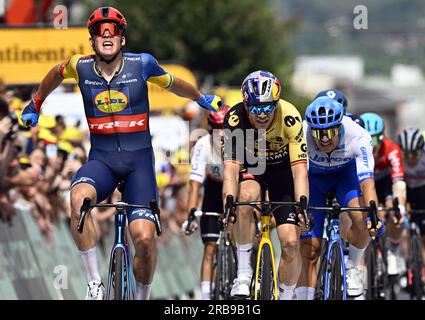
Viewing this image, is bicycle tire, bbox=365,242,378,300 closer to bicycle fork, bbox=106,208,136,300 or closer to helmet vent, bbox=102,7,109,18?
bicycle fork, bbox=106,208,136,300

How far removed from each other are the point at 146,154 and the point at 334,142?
1.91 metres

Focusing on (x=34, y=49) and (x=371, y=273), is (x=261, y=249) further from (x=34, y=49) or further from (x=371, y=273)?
(x=34, y=49)

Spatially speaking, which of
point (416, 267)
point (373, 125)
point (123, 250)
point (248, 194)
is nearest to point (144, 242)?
point (123, 250)

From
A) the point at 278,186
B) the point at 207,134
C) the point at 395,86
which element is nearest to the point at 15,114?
the point at 207,134

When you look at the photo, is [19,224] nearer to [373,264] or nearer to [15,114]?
[15,114]

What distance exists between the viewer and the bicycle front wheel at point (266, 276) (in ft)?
36.4

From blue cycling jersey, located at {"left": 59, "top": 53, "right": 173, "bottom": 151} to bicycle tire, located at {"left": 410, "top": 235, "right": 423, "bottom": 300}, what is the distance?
229 inches

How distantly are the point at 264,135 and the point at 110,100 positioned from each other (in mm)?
1514

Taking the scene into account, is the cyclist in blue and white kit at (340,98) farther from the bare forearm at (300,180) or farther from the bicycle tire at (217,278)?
the bare forearm at (300,180)

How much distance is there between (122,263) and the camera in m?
10.3

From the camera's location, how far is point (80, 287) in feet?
47.9

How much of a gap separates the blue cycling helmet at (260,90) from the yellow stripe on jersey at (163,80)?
66 centimetres

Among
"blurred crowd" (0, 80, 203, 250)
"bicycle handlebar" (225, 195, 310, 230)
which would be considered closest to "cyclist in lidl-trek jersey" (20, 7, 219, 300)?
"bicycle handlebar" (225, 195, 310, 230)

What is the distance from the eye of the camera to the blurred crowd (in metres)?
13.4
